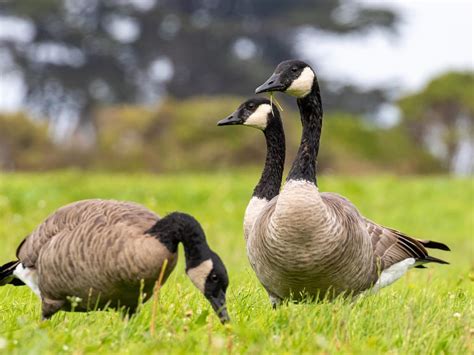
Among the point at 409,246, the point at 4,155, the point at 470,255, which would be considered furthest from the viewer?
the point at 4,155

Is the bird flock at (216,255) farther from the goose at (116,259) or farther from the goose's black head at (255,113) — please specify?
the goose's black head at (255,113)

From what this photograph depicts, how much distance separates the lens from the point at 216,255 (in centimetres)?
530

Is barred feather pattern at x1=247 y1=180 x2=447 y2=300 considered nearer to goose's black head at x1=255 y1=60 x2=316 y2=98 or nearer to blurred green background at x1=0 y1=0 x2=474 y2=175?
goose's black head at x1=255 y1=60 x2=316 y2=98

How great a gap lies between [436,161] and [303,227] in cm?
3194

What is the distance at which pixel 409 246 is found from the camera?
6.91 metres

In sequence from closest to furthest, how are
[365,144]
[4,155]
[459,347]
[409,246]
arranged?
[459,347], [409,246], [4,155], [365,144]

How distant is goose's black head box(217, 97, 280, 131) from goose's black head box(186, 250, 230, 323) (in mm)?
2387

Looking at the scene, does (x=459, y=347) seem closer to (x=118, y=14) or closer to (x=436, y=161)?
(x=436, y=161)

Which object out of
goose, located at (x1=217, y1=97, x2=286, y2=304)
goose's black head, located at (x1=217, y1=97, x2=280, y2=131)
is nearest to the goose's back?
goose, located at (x1=217, y1=97, x2=286, y2=304)

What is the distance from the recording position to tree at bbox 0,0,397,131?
3941 cm

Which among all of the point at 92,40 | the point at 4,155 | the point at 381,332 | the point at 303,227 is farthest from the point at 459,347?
the point at 92,40

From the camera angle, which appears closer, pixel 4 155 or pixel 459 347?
pixel 459 347

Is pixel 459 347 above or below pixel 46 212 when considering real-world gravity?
above

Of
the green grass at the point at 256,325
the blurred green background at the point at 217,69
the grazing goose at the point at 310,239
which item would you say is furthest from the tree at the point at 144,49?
the grazing goose at the point at 310,239
